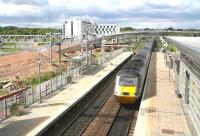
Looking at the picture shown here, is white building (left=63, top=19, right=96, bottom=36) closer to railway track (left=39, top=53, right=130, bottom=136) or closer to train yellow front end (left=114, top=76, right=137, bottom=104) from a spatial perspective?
railway track (left=39, top=53, right=130, bottom=136)

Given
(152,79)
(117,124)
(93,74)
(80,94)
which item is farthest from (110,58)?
(117,124)

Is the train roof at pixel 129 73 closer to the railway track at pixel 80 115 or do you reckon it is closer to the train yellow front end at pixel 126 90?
the train yellow front end at pixel 126 90

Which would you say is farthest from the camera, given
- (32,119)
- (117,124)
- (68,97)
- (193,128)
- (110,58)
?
(110,58)

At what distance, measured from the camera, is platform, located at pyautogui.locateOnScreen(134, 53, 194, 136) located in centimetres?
1891

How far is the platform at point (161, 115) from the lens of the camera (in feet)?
62.0

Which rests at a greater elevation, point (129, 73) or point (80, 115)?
point (129, 73)

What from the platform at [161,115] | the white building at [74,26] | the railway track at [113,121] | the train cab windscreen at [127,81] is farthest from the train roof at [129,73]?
the white building at [74,26]

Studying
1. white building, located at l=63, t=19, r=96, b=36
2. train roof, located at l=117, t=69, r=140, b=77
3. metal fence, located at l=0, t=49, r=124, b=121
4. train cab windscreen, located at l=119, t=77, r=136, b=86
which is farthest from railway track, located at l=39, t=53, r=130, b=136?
white building, located at l=63, t=19, r=96, b=36

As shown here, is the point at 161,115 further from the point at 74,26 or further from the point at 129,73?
the point at 74,26

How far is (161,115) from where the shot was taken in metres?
22.3

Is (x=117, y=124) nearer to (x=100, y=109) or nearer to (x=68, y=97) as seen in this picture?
(x=100, y=109)

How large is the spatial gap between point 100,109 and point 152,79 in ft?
46.4

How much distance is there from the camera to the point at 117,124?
22.8 m

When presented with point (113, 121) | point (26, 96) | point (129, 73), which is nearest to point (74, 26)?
point (129, 73)
